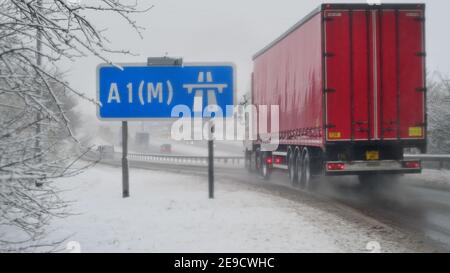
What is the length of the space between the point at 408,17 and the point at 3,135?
1107 centimetres

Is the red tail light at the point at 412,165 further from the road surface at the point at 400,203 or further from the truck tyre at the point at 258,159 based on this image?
the truck tyre at the point at 258,159

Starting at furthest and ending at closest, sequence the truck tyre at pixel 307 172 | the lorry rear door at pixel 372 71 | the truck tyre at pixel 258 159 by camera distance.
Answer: the truck tyre at pixel 258 159 → the truck tyre at pixel 307 172 → the lorry rear door at pixel 372 71

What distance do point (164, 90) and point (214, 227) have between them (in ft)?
16.0

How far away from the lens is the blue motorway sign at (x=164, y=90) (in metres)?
12.7

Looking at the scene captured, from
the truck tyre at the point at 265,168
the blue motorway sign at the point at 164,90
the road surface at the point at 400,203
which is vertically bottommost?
the road surface at the point at 400,203

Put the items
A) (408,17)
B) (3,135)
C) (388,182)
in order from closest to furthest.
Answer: (3,135)
(408,17)
(388,182)

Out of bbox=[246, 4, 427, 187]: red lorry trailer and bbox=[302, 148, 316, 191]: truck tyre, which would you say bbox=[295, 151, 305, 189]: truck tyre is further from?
bbox=[246, 4, 427, 187]: red lorry trailer

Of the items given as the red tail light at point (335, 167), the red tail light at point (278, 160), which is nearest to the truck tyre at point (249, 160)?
the red tail light at point (278, 160)

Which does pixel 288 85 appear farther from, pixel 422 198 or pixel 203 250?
pixel 203 250

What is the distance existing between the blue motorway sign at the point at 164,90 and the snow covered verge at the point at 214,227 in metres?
2.00

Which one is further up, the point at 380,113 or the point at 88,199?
the point at 380,113

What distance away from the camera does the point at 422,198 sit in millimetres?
13391

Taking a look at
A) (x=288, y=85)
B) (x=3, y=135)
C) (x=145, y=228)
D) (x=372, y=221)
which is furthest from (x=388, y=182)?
(x=3, y=135)

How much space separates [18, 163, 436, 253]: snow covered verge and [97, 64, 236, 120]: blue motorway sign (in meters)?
2.00
